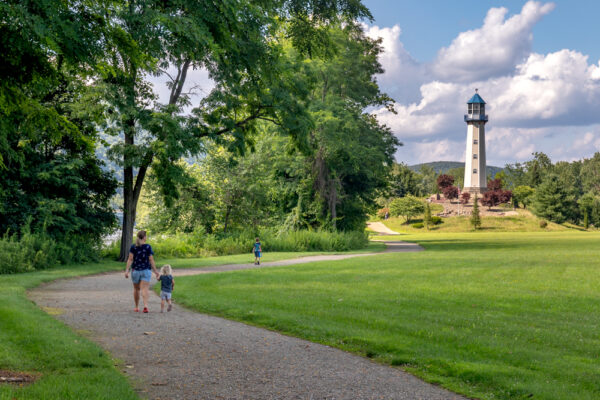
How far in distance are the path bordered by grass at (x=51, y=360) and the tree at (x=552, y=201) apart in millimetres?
87671

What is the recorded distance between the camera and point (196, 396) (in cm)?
596

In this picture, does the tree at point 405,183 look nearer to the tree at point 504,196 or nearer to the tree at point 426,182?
the tree at point 426,182

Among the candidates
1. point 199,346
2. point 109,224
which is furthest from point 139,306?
point 109,224

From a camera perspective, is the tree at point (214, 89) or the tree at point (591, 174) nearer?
the tree at point (214, 89)

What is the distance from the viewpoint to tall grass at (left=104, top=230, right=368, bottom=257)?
3056cm

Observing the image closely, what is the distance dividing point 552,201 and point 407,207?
22.7 meters

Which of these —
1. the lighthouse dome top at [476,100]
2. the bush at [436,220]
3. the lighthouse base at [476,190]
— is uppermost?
the lighthouse dome top at [476,100]

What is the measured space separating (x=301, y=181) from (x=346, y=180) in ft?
15.7

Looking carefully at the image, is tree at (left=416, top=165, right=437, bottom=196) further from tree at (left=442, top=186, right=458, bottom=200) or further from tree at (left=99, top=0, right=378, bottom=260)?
tree at (left=99, top=0, right=378, bottom=260)

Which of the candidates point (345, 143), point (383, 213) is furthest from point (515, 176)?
point (345, 143)

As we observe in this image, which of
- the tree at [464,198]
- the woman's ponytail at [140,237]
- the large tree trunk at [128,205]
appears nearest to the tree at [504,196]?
the tree at [464,198]

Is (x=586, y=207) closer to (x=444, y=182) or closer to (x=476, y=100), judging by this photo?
(x=444, y=182)

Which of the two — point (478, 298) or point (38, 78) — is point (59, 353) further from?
point (478, 298)

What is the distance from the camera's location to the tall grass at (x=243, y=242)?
3056cm
